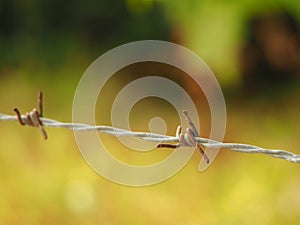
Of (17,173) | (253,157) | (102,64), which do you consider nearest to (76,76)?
(102,64)

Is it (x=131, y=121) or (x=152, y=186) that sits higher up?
(x=131, y=121)

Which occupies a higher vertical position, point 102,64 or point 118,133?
point 102,64

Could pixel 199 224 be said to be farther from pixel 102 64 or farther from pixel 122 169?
pixel 102 64

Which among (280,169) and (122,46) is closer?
(280,169)

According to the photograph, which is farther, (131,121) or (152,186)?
(131,121)
